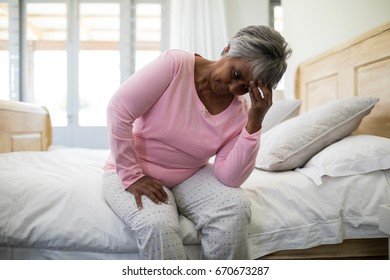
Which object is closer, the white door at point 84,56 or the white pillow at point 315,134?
the white pillow at point 315,134

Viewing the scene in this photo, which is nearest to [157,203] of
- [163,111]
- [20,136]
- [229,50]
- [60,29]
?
[163,111]

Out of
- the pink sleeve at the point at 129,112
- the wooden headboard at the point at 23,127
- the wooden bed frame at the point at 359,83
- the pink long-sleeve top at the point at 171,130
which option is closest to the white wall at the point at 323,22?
the wooden bed frame at the point at 359,83

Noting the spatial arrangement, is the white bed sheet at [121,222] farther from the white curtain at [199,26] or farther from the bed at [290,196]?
the white curtain at [199,26]

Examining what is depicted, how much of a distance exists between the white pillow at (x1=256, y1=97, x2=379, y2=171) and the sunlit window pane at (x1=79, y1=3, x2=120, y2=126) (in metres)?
1.37

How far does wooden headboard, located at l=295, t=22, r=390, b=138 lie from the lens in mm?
970

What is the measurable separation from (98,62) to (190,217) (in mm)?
2017

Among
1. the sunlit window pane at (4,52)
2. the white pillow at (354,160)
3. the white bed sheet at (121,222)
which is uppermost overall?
the sunlit window pane at (4,52)

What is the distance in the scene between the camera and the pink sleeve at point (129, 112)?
0.67m

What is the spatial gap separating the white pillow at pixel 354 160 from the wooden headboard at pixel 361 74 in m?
0.19

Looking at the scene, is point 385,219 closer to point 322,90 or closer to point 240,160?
point 240,160

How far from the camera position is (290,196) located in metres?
0.77

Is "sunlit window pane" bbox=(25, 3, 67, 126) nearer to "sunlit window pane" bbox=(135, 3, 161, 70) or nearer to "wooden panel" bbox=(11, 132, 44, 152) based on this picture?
"wooden panel" bbox=(11, 132, 44, 152)

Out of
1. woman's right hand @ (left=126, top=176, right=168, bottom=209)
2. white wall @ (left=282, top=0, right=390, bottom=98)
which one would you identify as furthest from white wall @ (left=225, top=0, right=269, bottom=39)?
woman's right hand @ (left=126, top=176, right=168, bottom=209)
